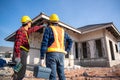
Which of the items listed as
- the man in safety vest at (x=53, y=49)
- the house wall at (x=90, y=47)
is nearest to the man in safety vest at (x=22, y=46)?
the man in safety vest at (x=53, y=49)

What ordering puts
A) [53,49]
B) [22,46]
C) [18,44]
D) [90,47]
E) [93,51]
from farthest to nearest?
[90,47] < [93,51] < [22,46] < [18,44] < [53,49]

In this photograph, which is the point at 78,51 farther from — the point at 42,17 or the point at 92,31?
the point at 42,17

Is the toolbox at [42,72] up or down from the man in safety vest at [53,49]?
down

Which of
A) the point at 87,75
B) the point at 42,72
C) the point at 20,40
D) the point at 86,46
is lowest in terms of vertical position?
the point at 87,75

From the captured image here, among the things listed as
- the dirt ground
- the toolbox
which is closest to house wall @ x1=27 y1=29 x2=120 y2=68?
the dirt ground

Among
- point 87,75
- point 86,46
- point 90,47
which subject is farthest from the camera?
point 86,46

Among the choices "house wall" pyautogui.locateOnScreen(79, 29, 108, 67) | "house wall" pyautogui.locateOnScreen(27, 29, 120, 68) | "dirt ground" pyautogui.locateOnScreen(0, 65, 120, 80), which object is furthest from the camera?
"house wall" pyautogui.locateOnScreen(79, 29, 108, 67)

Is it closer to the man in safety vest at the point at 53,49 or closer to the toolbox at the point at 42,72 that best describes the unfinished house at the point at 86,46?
the man in safety vest at the point at 53,49

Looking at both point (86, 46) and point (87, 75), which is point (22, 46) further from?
point (86, 46)

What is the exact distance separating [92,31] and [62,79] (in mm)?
9967

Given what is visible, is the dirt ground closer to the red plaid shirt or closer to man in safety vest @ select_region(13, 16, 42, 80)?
man in safety vest @ select_region(13, 16, 42, 80)

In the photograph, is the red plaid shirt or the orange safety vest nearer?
the orange safety vest

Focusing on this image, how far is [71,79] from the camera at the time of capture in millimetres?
4727

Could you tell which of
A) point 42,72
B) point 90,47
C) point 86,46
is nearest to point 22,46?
point 42,72
